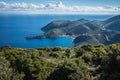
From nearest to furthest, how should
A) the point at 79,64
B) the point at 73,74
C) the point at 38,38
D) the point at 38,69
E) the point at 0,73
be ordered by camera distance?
the point at 0,73 < the point at 73,74 < the point at 79,64 < the point at 38,69 < the point at 38,38

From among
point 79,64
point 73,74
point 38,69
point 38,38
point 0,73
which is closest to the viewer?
point 0,73

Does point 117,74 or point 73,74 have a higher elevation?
point 117,74

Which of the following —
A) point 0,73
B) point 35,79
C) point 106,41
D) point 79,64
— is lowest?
point 106,41

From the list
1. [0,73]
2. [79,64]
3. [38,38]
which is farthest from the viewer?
[38,38]

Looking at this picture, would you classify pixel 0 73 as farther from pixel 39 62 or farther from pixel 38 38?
pixel 38 38

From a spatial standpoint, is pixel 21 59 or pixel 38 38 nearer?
pixel 21 59

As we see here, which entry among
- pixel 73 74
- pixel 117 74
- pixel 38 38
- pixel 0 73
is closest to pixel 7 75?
pixel 0 73

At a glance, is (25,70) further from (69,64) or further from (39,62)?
(69,64)

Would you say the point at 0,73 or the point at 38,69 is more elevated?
the point at 0,73

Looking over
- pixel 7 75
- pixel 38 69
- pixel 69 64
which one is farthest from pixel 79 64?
pixel 7 75
